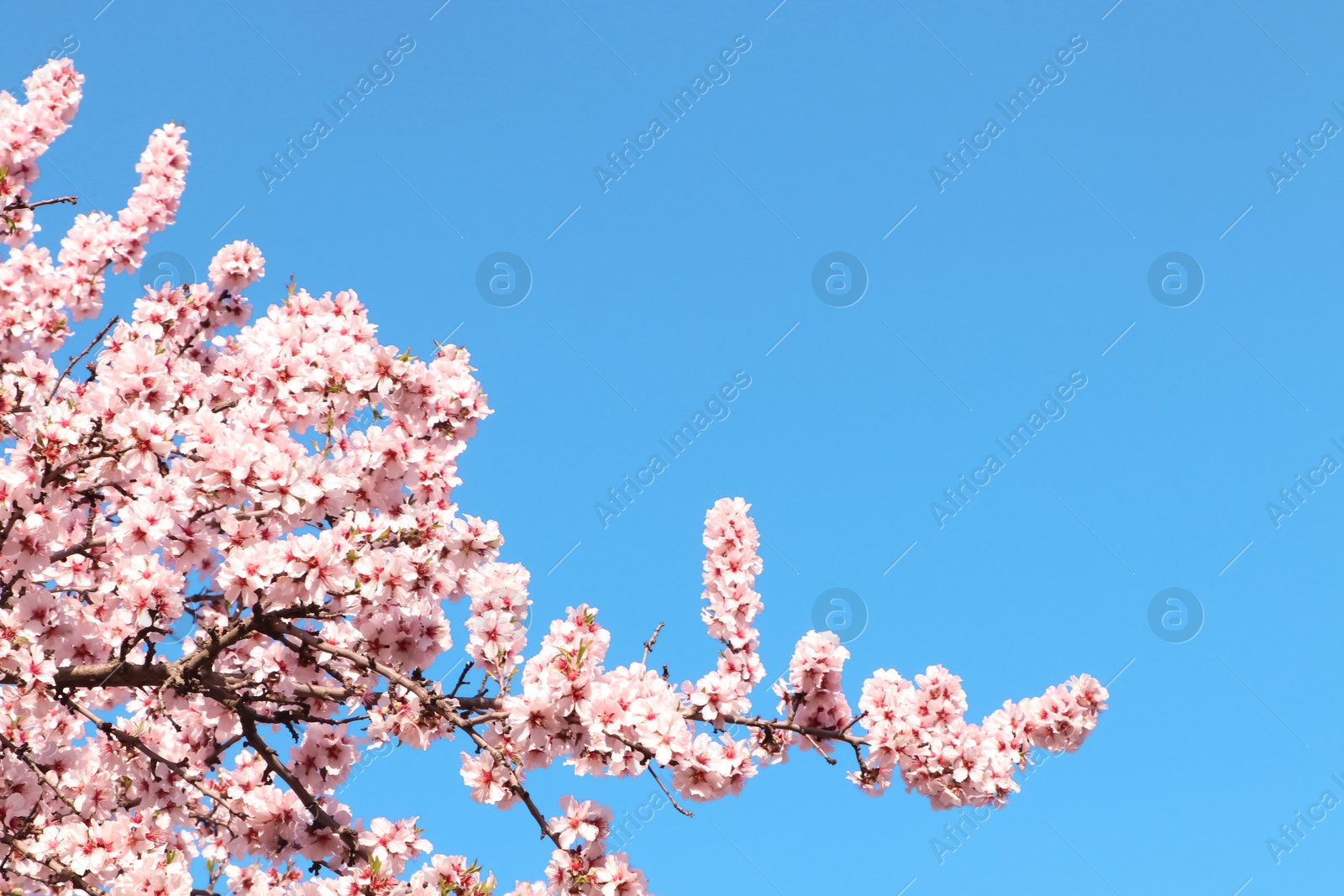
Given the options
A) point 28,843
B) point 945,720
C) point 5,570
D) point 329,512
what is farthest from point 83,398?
point 945,720

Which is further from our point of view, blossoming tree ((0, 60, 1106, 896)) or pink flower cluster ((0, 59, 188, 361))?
pink flower cluster ((0, 59, 188, 361))

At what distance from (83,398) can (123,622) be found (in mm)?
1770

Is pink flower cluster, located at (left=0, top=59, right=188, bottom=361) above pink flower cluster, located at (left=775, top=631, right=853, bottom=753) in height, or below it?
above

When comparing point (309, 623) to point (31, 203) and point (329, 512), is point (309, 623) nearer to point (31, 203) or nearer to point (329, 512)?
point (329, 512)

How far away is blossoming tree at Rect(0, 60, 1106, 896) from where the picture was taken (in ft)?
16.6

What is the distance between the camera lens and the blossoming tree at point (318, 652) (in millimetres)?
5070

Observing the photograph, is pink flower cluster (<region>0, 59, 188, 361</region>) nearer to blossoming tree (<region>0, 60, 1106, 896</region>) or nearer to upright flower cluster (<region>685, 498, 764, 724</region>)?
blossoming tree (<region>0, 60, 1106, 896</region>)

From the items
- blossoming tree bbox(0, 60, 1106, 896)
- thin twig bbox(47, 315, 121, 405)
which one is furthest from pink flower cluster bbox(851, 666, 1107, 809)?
thin twig bbox(47, 315, 121, 405)

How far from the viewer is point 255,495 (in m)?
4.86

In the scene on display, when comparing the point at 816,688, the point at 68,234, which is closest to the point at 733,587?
the point at 816,688

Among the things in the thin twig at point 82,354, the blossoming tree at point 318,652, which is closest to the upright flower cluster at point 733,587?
the blossoming tree at point 318,652

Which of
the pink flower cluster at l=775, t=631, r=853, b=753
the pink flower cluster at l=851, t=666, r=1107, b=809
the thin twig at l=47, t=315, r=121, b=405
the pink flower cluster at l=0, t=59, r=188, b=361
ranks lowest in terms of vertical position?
the pink flower cluster at l=851, t=666, r=1107, b=809

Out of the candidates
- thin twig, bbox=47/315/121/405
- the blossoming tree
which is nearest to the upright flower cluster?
the blossoming tree

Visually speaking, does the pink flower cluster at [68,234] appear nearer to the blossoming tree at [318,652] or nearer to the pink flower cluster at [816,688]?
the blossoming tree at [318,652]
